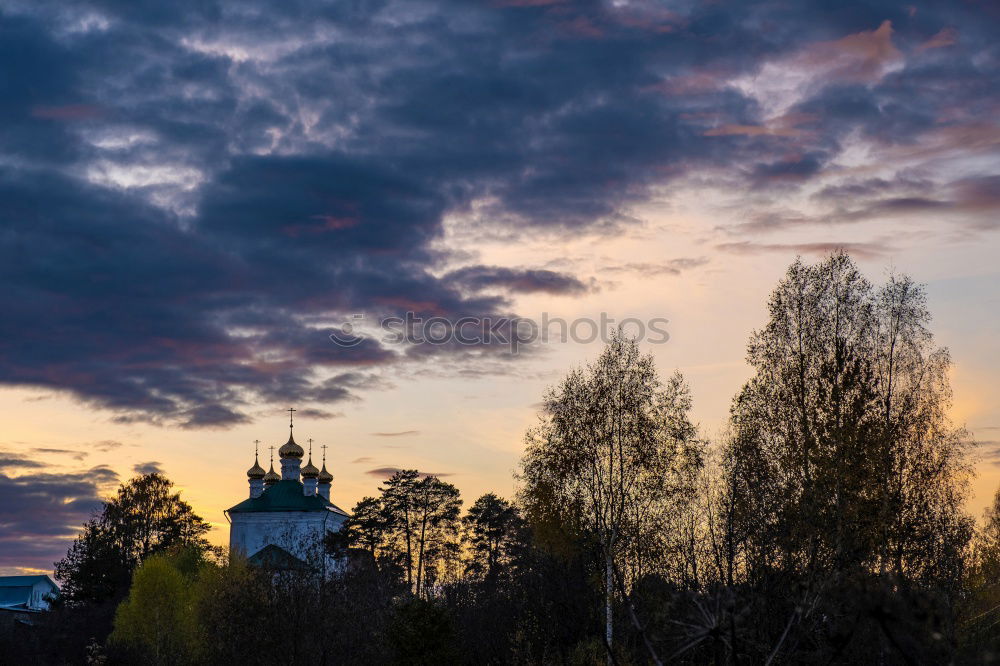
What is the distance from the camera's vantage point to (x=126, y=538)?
267ft

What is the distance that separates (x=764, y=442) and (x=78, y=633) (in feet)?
158

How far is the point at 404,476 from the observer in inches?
3342

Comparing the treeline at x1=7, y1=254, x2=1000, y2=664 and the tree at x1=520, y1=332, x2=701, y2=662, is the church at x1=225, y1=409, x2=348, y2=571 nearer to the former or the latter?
the treeline at x1=7, y1=254, x2=1000, y2=664

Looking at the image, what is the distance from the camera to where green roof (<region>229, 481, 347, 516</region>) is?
91.4 meters

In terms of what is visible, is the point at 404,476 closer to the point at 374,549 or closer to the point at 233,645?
the point at 374,549

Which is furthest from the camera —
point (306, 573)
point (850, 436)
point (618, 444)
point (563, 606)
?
point (563, 606)

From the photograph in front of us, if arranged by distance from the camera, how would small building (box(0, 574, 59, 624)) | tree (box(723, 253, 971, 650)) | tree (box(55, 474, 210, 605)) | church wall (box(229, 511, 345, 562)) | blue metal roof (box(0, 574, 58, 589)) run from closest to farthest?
1. tree (box(723, 253, 971, 650))
2. tree (box(55, 474, 210, 605))
3. church wall (box(229, 511, 345, 562))
4. small building (box(0, 574, 59, 624))
5. blue metal roof (box(0, 574, 58, 589))

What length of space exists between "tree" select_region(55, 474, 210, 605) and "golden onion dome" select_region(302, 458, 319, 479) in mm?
9909

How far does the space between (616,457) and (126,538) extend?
2144 inches

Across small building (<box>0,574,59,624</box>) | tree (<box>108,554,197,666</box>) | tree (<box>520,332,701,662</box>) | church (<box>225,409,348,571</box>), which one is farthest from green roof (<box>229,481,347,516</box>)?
tree (<box>520,332,701,662</box>)

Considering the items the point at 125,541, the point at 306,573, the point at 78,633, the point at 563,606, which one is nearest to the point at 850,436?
the point at 563,606

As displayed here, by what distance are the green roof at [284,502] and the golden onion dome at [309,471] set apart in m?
1.47

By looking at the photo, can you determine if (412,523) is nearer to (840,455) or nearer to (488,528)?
(488,528)

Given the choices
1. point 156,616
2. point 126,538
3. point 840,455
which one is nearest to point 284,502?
point 126,538
